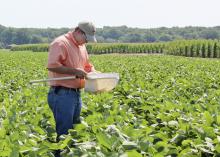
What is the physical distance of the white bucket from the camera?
18.5 feet

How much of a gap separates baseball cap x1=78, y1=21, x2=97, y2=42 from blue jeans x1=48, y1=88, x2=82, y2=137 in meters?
0.63

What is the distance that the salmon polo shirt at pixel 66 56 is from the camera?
5262 mm

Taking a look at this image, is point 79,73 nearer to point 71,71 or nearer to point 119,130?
point 71,71

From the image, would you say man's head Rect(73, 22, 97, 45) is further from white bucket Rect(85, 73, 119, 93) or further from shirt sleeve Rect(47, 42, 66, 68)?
white bucket Rect(85, 73, 119, 93)

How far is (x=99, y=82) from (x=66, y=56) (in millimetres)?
570

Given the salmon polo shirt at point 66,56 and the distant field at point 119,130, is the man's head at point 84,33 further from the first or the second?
the distant field at point 119,130

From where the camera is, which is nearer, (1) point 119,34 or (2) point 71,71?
(2) point 71,71

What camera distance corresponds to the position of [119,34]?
14338cm

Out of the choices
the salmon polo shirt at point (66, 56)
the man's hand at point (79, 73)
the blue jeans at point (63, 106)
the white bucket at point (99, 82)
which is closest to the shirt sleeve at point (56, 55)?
the salmon polo shirt at point (66, 56)

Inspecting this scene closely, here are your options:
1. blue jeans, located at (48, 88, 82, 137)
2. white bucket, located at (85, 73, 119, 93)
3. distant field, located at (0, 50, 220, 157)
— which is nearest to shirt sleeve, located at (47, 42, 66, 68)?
blue jeans, located at (48, 88, 82, 137)

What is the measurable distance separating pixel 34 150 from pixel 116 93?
6409mm

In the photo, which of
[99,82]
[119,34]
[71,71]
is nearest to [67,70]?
[71,71]

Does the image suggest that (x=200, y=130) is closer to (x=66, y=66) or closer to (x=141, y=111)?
(x=66, y=66)

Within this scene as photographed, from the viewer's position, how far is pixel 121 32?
144000 millimetres
